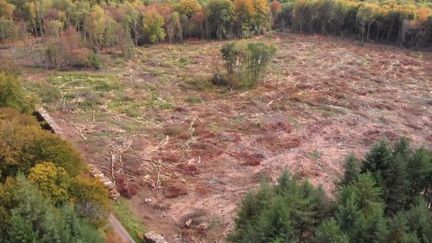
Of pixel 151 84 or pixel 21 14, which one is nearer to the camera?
pixel 151 84

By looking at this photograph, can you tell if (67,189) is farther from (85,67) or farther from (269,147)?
(85,67)

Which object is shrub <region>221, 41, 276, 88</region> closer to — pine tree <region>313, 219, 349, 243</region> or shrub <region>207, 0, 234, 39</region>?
shrub <region>207, 0, 234, 39</region>

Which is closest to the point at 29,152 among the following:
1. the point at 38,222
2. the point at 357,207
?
the point at 38,222

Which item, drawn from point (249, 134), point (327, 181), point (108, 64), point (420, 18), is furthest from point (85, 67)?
point (420, 18)

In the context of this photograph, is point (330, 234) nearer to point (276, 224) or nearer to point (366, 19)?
point (276, 224)

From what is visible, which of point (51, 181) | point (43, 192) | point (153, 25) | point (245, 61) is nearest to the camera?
point (43, 192)

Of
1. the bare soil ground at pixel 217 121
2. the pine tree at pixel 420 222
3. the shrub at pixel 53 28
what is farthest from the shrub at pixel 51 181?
the shrub at pixel 53 28
